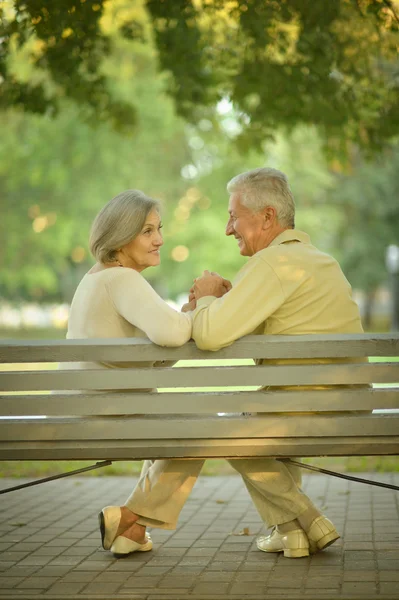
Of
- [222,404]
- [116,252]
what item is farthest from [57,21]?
[222,404]

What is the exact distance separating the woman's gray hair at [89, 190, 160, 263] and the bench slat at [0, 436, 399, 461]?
0.99m

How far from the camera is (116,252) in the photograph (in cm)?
470

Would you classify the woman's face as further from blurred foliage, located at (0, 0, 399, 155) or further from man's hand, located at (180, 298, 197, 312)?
blurred foliage, located at (0, 0, 399, 155)

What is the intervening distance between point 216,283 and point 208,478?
11.1 feet

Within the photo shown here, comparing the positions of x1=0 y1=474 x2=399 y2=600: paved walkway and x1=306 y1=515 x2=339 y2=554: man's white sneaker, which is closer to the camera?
x1=0 y1=474 x2=399 y2=600: paved walkway

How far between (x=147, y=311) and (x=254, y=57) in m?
5.38

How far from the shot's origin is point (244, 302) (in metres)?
4.08

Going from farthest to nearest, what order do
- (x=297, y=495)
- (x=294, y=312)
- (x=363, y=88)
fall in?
(x=363, y=88)
(x=297, y=495)
(x=294, y=312)

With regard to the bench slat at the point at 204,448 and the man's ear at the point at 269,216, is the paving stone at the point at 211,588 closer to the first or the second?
the bench slat at the point at 204,448

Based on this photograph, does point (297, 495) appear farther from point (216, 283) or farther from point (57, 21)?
point (57, 21)

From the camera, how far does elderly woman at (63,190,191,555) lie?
423cm

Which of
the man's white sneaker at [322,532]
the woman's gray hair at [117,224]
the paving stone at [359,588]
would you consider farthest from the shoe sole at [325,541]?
the woman's gray hair at [117,224]

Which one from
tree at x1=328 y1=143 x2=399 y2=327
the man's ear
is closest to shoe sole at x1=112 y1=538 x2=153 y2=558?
the man's ear

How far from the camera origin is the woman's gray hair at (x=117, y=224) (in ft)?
15.1
